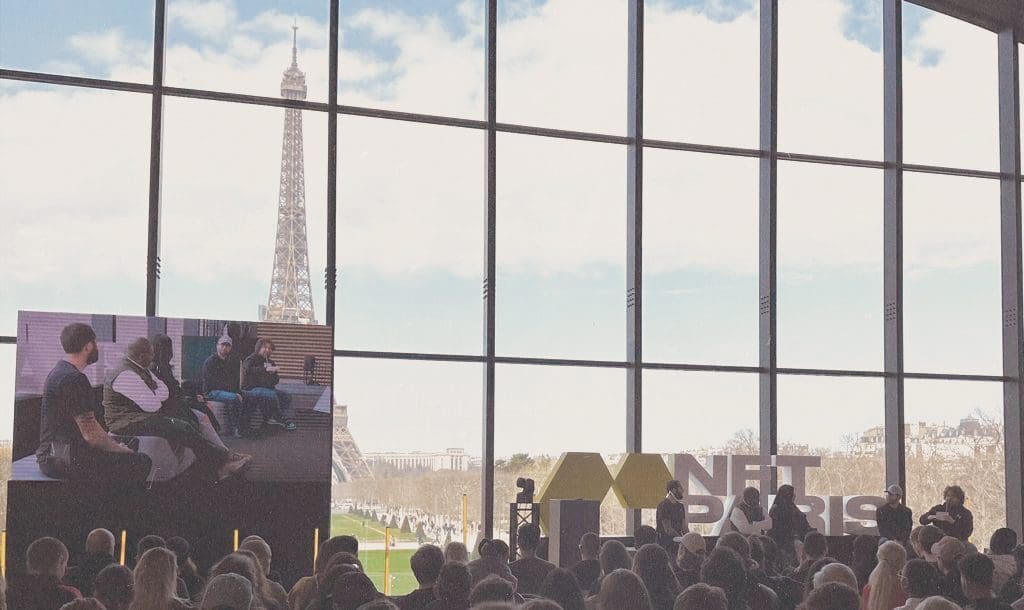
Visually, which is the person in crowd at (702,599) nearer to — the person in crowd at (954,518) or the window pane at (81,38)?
the person in crowd at (954,518)

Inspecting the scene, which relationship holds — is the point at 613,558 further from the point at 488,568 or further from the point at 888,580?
the point at 888,580

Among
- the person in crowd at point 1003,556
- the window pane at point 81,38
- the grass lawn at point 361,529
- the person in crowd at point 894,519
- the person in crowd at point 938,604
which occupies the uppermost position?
the window pane at point 81,38

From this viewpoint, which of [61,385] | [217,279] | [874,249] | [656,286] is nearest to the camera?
[61,385]

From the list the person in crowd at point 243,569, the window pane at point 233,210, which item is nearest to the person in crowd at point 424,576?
the person in crowd at point 243,569

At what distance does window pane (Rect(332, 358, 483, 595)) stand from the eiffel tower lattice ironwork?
688 mm

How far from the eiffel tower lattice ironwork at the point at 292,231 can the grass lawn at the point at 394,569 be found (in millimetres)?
2119

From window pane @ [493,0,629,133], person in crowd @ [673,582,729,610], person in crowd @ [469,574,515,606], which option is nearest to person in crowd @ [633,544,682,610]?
person in crowd @ [469,574,515,606]

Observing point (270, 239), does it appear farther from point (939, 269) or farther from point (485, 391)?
point (939, 269)

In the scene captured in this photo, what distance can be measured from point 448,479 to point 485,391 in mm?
867

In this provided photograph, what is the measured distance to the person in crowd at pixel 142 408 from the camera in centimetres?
915

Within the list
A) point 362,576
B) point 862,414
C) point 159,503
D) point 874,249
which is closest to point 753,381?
point 862,414

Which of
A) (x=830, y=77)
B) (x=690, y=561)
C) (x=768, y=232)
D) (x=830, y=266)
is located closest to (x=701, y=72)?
(x=830, y=77)

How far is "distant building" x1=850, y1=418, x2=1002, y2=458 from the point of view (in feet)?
39.5

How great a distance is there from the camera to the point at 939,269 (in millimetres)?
12570
